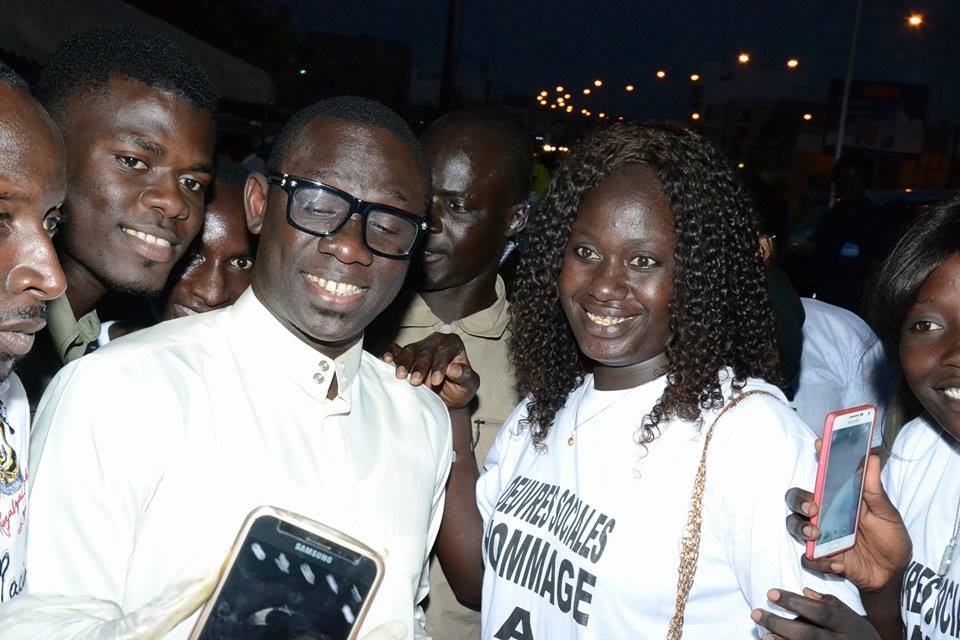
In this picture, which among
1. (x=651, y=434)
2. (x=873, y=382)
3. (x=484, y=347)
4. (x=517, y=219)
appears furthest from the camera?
(x=873, y=382)

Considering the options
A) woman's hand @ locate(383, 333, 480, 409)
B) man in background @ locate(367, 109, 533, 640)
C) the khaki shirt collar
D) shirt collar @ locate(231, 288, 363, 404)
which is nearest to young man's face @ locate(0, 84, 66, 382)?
shirt collar @ locate(231, 288, 363, 404)

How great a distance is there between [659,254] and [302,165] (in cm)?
102

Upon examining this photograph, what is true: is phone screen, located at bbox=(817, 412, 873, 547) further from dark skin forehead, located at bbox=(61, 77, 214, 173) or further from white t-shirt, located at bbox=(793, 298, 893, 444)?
white t-shirt, located at bbox=(793, 298, 893, 444)

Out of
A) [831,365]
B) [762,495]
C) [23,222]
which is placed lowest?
[762,495]

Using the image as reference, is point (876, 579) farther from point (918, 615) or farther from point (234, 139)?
point (234, 139)

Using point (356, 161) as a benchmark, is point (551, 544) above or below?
below

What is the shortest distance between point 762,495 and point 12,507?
1687 millimetres

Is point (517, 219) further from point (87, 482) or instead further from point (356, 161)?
point (87, 482)

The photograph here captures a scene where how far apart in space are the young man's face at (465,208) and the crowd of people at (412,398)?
0.59 meters

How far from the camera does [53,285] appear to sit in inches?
74.9

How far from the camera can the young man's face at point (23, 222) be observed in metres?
1.83

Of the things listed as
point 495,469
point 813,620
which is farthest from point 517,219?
point 813,620

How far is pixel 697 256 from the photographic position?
2561mm

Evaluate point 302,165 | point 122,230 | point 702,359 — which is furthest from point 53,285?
point 702,359
